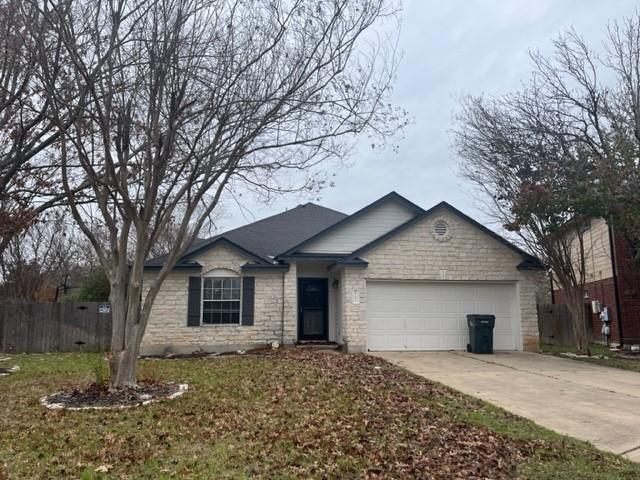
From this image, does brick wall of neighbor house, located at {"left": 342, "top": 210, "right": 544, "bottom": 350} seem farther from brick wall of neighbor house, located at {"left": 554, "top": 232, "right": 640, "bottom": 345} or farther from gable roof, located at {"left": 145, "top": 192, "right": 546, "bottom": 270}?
brick wall of neighbor house, located at {"left": 554, "top": 232, "right": 640, "bottom": 345}

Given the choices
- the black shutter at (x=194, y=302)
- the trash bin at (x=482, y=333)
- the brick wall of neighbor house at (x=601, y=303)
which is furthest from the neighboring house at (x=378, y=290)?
the brick wall of neighbor house at (x=601, y=303)

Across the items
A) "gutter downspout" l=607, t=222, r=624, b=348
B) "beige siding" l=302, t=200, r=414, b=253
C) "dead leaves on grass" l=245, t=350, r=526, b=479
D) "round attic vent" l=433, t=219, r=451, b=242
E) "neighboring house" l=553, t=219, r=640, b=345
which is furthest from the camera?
"gutter downspout" l=607, t=222, r=624, b=348

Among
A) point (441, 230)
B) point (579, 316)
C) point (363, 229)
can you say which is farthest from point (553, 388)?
point (363, 229)

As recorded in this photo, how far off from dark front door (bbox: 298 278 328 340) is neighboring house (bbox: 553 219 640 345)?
905cm

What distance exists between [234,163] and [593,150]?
11127mm

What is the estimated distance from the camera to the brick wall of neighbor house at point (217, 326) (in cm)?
1445

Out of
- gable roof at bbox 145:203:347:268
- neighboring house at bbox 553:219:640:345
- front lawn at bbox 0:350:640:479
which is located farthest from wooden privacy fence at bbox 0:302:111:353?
neighboring house at bbox 553:219:640:345

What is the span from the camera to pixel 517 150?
49.3 ft

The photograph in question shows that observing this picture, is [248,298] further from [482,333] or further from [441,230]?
[482,333]

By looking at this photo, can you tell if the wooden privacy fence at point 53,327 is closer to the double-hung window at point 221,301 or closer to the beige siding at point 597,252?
the double-hung window at point 221,301

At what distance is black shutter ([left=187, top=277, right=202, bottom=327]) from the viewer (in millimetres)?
14602

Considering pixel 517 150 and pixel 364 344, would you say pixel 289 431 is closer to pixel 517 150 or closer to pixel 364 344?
pixel 364 344

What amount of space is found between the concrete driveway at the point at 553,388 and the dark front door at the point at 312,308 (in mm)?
2890

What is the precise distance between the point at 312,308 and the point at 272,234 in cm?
346
